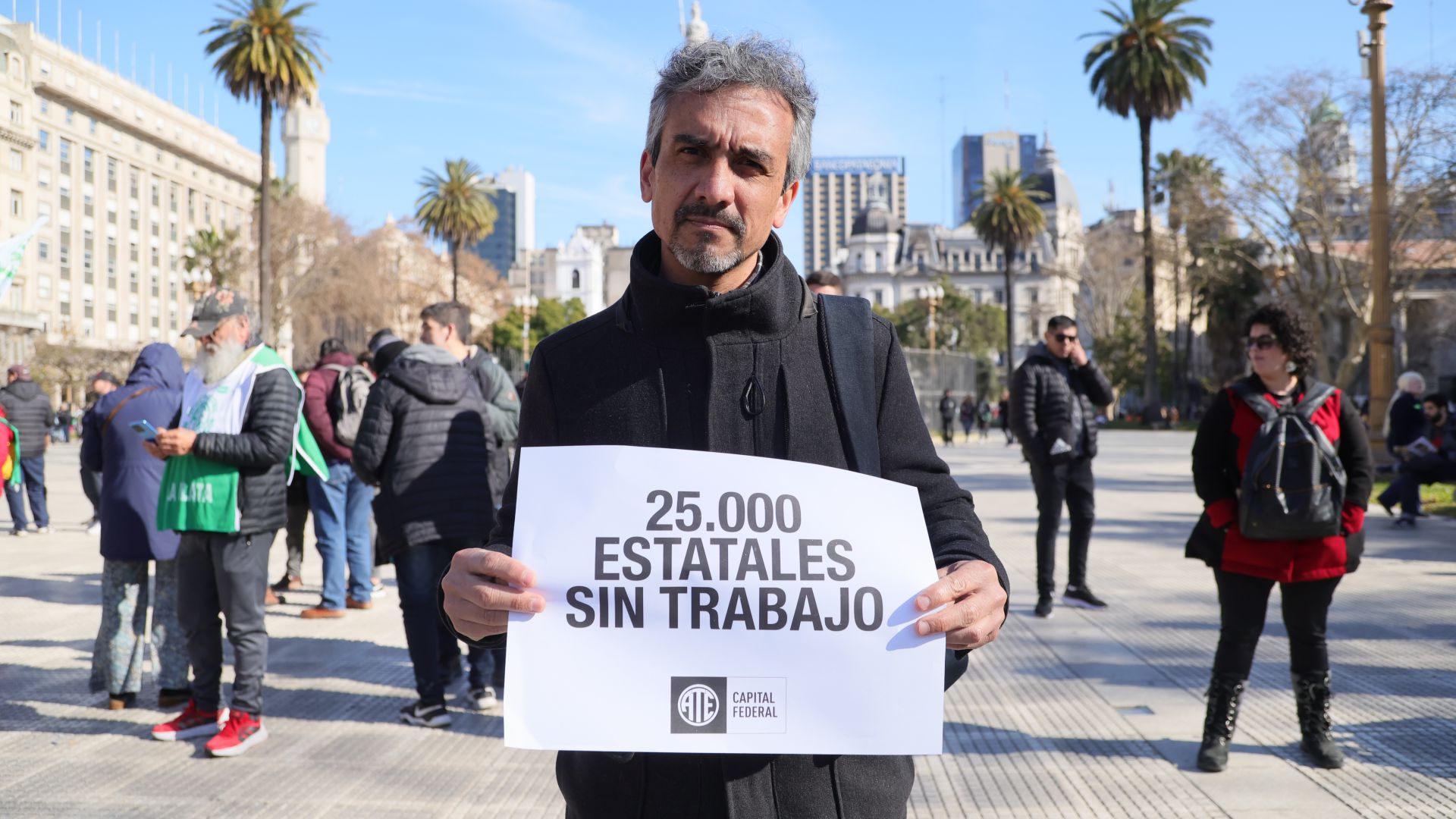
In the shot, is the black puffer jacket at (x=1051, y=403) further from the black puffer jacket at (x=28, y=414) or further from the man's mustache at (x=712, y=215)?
the black puffer jacket at (x=28, y=414)

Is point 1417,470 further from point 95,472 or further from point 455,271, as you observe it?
point 455,271

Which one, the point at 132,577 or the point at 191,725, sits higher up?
the point at 132,577

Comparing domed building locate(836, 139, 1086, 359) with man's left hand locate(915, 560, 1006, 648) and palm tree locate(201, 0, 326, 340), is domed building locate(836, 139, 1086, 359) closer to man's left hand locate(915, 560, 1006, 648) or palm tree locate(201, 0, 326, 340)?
palm tree locate(201, 0, 326, 340)

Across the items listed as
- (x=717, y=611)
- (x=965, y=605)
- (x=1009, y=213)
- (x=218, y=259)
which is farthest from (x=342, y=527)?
(x=1009, y=213)

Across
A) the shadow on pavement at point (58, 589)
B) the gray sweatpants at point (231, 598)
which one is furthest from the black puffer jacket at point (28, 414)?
the gray sweatpants at point (231, 598)

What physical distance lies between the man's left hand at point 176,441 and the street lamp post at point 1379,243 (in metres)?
16.6

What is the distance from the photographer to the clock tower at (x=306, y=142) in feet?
396

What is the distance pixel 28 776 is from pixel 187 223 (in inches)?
3536

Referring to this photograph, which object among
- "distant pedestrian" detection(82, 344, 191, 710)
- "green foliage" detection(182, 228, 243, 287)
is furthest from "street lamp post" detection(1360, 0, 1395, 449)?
"green foliage" detection(182, 228, 243, 287)

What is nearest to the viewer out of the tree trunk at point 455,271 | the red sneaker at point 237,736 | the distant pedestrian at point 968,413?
the red sneaker at point 237,736

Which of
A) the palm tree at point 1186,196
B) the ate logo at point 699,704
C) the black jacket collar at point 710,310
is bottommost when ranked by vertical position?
the ate logo at point 699,704

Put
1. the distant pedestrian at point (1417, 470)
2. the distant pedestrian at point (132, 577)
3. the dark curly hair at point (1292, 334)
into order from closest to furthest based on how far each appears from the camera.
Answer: the dark curly hair at point (1292, 334) < the distant pedestrian at point (132, 577) < the distant pedestrian at point (1417, 470)

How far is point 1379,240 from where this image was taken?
1753 centimetres

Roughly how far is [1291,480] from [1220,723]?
104cm
